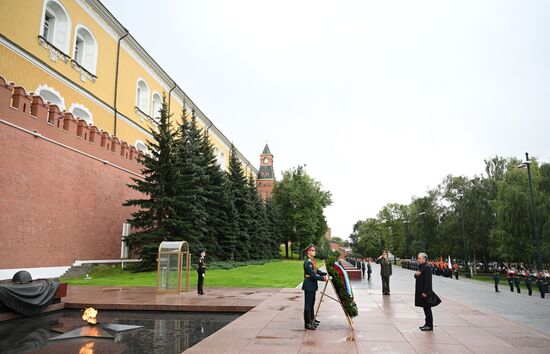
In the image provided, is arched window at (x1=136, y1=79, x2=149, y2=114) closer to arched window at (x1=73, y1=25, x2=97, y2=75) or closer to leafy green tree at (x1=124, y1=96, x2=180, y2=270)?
arched window at (x1=73, y1=25, x2=97, y2=75)

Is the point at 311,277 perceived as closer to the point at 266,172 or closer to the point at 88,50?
the point at 88,50

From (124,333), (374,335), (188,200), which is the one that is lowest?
(124,333)

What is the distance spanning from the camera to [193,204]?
2506 cm

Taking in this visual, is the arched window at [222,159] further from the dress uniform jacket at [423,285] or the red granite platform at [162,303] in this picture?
the dress uniform jacket at [423,285]

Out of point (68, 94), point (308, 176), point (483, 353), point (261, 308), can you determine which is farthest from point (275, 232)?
point (483, 353)

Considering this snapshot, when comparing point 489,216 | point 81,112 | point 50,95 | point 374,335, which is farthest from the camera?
point 489,216

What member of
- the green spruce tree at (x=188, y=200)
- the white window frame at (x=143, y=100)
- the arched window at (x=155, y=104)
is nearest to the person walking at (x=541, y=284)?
the green spruce tree at (x=188, y=200)

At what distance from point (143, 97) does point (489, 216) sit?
3720cm

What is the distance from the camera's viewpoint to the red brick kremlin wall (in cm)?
1723

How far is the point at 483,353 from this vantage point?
19.9 ft

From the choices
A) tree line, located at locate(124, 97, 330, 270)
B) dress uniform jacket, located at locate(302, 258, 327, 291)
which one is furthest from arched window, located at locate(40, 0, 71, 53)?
dress uniform jacket, located at locate(302, 258, 327, 291)

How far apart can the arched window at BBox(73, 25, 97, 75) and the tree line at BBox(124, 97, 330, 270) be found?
660 centimetres

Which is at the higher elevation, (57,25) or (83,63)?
(57,25)

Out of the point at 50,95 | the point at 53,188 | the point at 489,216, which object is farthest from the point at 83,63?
the point at 489,216
